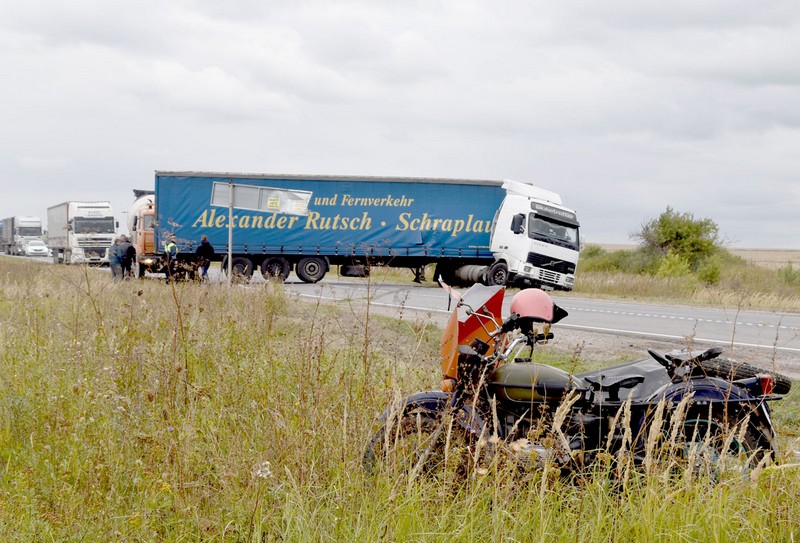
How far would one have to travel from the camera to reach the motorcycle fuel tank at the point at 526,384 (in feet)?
13.9

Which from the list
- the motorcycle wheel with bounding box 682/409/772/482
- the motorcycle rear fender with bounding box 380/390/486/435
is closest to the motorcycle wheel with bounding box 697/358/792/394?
the motorcycle wheel with bounding box 682/409/772/482

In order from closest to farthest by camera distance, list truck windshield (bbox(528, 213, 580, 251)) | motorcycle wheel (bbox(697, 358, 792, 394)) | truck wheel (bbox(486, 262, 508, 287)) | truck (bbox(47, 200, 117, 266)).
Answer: motorcycle wheel (bbox(697, 358, 792, 394)), truck windshield (bbox(528, 213, 580, 251)), truck wheel (bbox(486, 262, 508, 287)), truck (bbox(47, 200, 117, 266))

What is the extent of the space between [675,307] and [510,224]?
282 inches

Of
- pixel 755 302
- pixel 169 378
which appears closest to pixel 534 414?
pixel 169 378

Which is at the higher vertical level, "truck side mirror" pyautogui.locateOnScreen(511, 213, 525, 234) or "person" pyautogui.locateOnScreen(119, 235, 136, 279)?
"truck side mirror" pyautogui.locateOnScreen(511, 213, 525, 234)

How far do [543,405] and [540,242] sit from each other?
22.8m

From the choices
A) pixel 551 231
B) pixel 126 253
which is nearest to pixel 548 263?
pixel 551 231

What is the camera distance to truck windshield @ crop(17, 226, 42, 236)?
69.9m

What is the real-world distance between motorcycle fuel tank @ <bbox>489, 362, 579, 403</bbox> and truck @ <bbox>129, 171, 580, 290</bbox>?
2275cm

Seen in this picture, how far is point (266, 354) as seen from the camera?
686 cm

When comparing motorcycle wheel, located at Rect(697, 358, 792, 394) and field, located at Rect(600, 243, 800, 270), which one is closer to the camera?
motorcycle wheel, located at Rect(697, 358, 792, 394)

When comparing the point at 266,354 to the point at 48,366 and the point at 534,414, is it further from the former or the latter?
the point at 534,414

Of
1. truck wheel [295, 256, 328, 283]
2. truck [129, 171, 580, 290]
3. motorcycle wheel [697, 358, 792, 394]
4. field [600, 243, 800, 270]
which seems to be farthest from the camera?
field [600, 243, 800, 270]

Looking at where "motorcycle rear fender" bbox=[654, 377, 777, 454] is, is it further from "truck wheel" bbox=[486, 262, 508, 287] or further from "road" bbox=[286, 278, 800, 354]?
"truck wheel" bbox=[486, 262, 508, 287]
